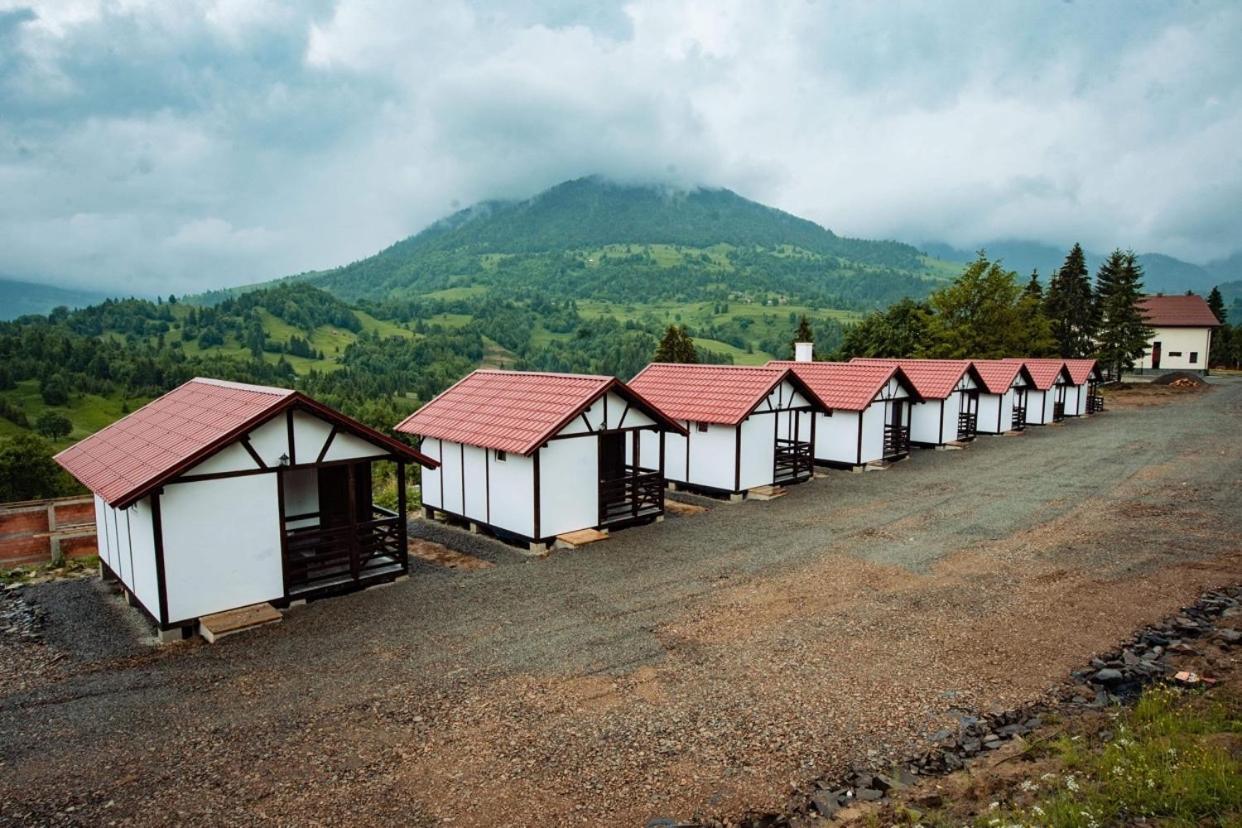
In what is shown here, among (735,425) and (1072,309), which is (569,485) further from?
(1072,309)

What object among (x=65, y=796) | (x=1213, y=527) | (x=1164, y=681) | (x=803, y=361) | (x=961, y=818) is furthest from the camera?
(x=803, y=361)

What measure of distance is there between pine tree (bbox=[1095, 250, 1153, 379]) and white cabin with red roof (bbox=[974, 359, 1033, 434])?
79.8 ft

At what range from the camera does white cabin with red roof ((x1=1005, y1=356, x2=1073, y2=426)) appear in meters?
34.6

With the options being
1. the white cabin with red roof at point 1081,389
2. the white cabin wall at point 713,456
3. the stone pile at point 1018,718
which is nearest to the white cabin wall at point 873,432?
the white cabin wall at point 713,456

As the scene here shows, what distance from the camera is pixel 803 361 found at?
28.1 m

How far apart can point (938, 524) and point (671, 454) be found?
7102 millimetres

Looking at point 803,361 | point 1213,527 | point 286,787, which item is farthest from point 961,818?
point 803,361

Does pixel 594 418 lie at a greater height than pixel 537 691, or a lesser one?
greater

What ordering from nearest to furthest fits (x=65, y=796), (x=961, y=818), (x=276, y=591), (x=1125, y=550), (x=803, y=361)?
(x=961, y=818)
(x=65, y=796)
(x=276, y=591)
(x=1125, y=550)
(x=803, y=361)

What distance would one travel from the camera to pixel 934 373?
29.0 m

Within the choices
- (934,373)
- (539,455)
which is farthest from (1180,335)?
(539,455)

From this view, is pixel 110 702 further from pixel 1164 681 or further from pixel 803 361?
pixel 803 361

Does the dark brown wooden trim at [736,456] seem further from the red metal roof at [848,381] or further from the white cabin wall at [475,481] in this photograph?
the white cabin wall at [475,481]

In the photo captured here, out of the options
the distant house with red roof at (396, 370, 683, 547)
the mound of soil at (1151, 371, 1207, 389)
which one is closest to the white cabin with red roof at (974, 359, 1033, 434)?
the distant house with red roof at (396, 370, 683, 547)
